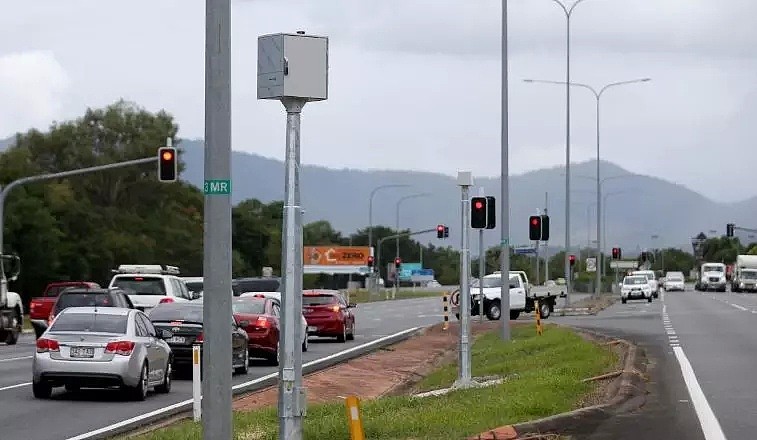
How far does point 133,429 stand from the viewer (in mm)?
19250

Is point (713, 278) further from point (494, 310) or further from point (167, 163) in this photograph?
point (167, 163)

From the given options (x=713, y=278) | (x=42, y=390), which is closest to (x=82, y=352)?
(x=42, y=390)

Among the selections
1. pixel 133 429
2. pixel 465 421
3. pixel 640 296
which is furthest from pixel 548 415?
pixel 640 296

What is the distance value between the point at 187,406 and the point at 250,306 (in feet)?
36.8

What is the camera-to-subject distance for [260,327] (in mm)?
32219

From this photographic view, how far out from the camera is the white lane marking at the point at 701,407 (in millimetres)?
16125

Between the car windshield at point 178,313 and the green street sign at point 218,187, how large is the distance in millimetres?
17264

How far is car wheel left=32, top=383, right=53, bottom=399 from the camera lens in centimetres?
2353

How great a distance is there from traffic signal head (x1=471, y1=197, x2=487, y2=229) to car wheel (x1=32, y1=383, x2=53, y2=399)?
8.26 metres

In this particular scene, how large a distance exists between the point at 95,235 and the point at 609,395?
78.7m

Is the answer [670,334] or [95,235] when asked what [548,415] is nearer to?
[670,334]

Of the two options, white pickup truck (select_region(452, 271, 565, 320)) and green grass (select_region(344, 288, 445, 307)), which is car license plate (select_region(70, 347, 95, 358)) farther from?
green grass (select_region(344, 288, 445, 307))

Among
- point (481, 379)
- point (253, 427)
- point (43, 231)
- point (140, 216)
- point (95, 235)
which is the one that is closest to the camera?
point (253, 427)

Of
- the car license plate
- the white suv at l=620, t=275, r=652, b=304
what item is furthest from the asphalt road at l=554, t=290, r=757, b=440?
the white suv at l=620, t=275, r=652, b=304
